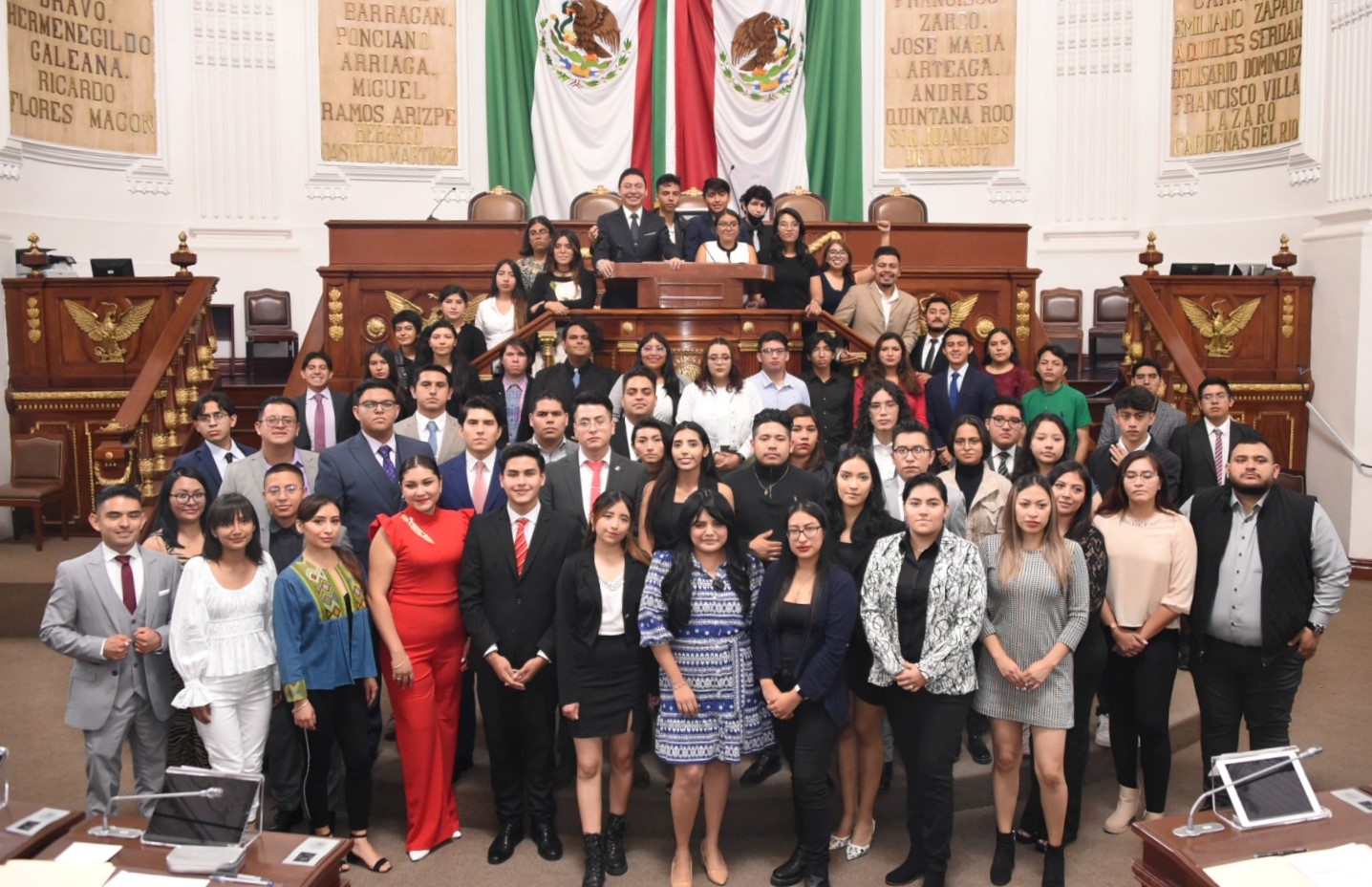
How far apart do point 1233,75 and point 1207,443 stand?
6046mm

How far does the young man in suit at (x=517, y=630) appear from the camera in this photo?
4.45 m

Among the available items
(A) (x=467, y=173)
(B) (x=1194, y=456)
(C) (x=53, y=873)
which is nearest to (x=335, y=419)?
(C) (x=53, y=873)

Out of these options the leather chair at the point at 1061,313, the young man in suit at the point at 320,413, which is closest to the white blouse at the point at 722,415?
the young man in suit at the point at 320,413

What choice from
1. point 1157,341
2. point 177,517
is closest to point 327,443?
point 177,517

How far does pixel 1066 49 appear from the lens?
1128 centimetres

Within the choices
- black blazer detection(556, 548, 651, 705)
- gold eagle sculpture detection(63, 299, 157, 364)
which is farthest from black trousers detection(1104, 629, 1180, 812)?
gold eagle sculpture detection(63, 299, 157, 364)

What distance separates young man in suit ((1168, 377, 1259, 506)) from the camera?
5.83 metres

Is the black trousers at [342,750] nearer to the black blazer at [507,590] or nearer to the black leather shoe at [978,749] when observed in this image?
the black blazer at [507,590]

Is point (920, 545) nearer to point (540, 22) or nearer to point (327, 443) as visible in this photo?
point (327, 443)

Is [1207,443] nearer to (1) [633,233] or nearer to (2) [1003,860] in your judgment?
(2) [1003,860]

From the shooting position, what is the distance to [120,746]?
4312mm

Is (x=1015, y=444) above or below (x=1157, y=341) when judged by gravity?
below

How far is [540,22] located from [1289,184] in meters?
6.61

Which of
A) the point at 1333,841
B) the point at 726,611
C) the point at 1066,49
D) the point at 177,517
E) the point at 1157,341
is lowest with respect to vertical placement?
the point at 1333,841
